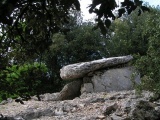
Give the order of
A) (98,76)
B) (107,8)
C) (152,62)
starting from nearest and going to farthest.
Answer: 1. (107,8)
2. (152,62)
3. (98,76)

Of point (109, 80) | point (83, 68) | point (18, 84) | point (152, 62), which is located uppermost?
point (18, 84)

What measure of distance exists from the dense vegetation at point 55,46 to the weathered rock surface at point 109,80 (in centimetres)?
281

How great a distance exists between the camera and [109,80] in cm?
1248

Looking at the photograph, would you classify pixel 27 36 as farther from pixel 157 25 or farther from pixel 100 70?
pixel 100 70

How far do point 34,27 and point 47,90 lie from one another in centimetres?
1417

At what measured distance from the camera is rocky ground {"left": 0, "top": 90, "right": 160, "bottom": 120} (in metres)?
6.58

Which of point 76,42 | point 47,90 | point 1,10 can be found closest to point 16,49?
point 1,10

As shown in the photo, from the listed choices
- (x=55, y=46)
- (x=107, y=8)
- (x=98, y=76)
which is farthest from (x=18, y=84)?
(x=55, y=46)

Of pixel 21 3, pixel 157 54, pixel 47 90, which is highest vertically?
pixel 21 3

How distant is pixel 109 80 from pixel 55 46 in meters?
5.08

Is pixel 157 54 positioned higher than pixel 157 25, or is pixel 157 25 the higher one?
pixel 157 25

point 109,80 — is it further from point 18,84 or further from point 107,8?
point 107,8

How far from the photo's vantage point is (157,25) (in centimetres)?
676

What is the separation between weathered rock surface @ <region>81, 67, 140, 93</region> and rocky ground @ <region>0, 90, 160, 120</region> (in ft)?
7.31
